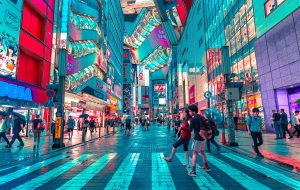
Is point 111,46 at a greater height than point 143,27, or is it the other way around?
point 143,27

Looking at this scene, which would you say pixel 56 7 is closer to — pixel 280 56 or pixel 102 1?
pixel 102 1

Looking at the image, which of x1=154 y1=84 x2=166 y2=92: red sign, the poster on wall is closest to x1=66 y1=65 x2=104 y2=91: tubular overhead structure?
the poster on wall

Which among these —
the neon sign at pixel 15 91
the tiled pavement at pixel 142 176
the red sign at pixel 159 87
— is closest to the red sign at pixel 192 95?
the neon sign at pixel 15 91

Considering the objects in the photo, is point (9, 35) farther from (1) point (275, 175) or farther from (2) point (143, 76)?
(2) point (143, 76)

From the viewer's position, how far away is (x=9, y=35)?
16484 millimetres

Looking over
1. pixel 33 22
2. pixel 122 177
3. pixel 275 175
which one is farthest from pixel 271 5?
pixel 33 22

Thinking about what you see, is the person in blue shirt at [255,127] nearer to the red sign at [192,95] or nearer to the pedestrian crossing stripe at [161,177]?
the pedestrian crossing stripe at [161,177]

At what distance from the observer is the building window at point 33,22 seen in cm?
1948

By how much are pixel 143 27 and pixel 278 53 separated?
7651cm

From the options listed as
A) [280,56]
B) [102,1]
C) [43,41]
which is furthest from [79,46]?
[280,56]

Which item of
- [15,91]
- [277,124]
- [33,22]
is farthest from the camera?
[33,22]

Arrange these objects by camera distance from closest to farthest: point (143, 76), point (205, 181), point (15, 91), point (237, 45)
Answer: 1. point (205, 181)
2. point (15, 91)
3. point (237, 45)
4. point (143, 76)

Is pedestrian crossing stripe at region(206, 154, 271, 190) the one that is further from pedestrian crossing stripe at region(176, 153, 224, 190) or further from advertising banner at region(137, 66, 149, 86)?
advertising banner at region(137, 66, 149, 86)

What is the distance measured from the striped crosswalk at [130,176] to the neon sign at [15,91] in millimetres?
11253
